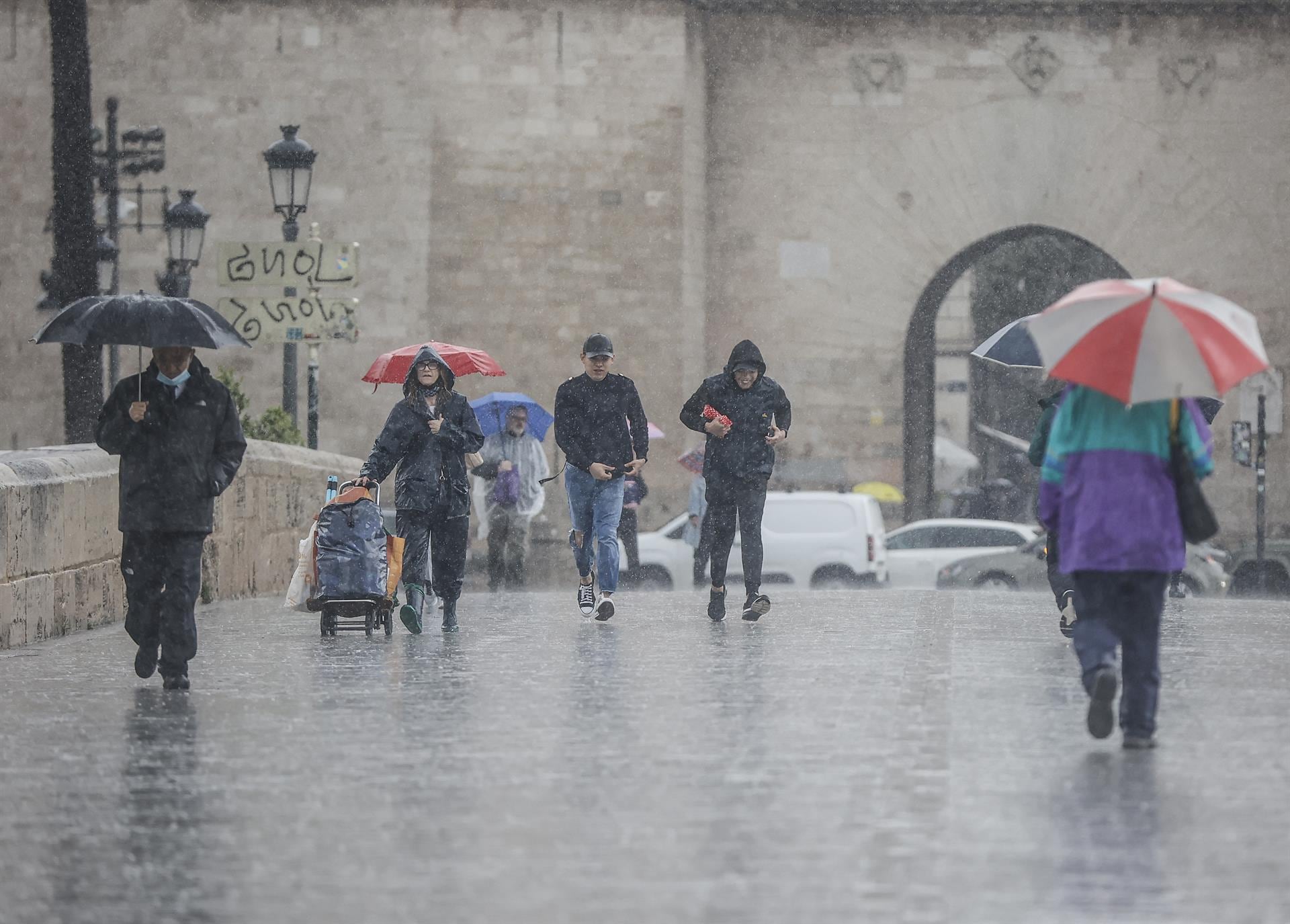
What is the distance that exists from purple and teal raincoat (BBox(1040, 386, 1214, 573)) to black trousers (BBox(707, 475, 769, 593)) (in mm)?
5296

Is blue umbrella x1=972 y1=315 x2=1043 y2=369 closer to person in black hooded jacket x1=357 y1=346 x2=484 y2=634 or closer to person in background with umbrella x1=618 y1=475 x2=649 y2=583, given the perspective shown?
person in black hooded jacket x1=357 y1=346 x2=484 y2=634

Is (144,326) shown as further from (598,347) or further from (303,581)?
(598,347)

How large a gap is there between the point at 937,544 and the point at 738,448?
12.7 metres

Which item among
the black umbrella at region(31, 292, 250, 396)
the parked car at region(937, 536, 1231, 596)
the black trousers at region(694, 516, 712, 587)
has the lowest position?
the parked car at region(937, 536, 1231, 596)

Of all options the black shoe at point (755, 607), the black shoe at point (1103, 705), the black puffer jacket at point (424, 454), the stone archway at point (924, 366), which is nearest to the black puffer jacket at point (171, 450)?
the black puffer jacket at point (424, 454)

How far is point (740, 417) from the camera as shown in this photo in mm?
12789

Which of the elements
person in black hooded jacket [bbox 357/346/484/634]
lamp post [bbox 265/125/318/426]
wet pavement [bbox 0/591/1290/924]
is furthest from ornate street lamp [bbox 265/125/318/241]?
wet pavement [bbox 0/591/1290/924]

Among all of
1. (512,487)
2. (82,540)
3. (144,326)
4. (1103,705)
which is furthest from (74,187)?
(1103,705)

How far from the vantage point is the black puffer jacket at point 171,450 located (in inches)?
353

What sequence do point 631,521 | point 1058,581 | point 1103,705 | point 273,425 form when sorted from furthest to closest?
1. point 631,521
2. point 273,425
3. point 1058,581
4. point 1103,705

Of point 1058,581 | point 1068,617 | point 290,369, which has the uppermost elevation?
point 290,369

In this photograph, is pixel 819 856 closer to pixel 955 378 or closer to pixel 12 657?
pixel 12 657

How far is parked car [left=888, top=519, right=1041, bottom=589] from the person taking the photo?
80.9 ft

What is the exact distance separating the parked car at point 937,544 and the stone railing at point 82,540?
9916 mm
